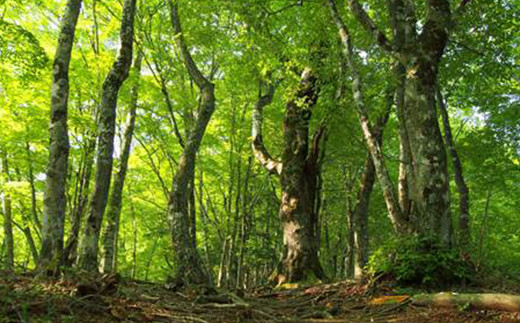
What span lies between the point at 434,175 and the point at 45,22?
16.0 meters

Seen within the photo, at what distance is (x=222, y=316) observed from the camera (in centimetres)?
450

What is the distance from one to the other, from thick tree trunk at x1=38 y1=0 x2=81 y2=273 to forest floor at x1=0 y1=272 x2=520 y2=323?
4.02ft

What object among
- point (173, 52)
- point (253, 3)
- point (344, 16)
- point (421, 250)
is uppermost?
point (173, 52)

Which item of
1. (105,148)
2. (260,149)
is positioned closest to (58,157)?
(105,148)

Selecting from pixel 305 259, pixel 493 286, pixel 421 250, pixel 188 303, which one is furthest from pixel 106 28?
pixel 493 286

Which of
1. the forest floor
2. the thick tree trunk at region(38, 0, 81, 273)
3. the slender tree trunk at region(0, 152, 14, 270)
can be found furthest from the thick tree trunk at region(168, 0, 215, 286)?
the slender tree trunk at region(0, 152, 14, 270)

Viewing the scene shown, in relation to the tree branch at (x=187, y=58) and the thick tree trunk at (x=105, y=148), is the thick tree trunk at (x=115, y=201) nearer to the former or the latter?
the tree branch at (x=187, y=58)

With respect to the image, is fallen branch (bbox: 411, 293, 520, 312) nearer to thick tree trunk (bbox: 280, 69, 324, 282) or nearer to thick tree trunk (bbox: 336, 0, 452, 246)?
thick tree trunk (bbox: 336, 0, 452, 246)

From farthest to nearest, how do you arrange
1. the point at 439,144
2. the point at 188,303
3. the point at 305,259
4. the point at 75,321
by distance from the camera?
the point at 305,259 < the point at 439,144 < the point at 188,303 < the point at 75,321

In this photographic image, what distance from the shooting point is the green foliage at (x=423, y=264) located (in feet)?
18.9

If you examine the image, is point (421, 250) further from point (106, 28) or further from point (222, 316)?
point (106, 28)

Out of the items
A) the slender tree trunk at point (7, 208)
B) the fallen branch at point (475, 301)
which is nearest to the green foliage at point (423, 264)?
the fallen branch at point (475, 301)

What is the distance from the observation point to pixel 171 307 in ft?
15.2

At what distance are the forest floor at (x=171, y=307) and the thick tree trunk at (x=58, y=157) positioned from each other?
1227 mm
